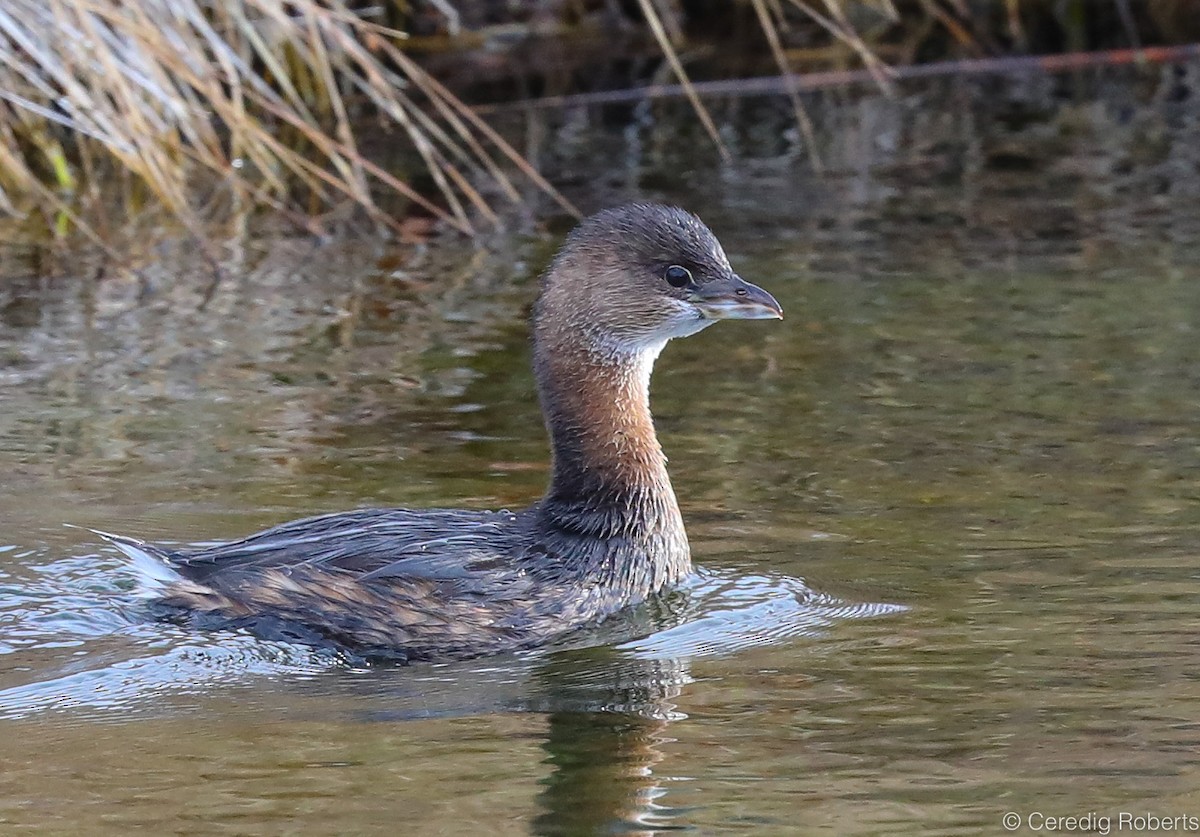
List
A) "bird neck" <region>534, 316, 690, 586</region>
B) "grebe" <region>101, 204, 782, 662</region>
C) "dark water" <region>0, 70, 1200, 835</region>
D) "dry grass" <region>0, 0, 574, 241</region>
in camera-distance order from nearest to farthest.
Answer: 1. "dark water" <region>0, 70, 1200, 835</region>
2. "grebe" <region>101, 204, 782, 662</region>
3. "bird neck" <region>534, 316, 690, 586</region>
4. "dry grass" <region>0, 0, 574, 241</region>

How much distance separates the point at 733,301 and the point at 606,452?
58 centimetres

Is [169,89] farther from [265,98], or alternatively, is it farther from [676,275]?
[676,275]

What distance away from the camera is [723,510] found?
6707mm

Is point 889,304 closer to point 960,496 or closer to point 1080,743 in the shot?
point 960,496

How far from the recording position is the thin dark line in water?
13617 millimetres

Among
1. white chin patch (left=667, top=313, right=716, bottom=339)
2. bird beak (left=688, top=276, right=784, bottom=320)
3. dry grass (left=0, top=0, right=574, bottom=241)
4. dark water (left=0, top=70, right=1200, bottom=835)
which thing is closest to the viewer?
dark water (left=0, top=70, right=1200, bottom=835)

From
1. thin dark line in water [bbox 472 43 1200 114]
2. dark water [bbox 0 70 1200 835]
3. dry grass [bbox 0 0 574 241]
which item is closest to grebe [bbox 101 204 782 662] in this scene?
dark water [bbox 0 70 1200 835]

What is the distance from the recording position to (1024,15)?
16.4 metres

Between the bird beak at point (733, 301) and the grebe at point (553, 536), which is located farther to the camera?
the bird beak at point (733, 301)

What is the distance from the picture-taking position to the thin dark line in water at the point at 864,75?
13.6 meters

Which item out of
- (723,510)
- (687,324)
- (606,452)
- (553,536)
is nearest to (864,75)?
(723,510)

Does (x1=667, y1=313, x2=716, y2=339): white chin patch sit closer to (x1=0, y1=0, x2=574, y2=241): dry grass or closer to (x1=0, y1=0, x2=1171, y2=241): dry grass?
(x1=0, y1=0, x2=574, y2=241): dry grass

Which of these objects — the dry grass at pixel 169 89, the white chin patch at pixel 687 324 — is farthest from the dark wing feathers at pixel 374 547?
the dry grass at pixel 169 89

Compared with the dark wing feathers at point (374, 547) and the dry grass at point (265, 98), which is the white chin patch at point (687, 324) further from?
the dry grass at point (265, 98)
